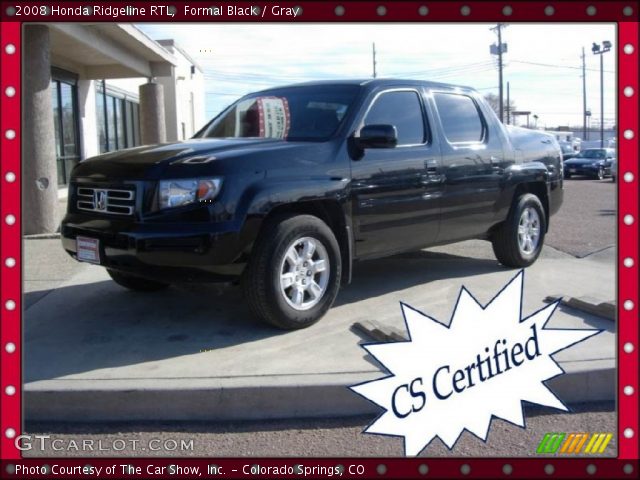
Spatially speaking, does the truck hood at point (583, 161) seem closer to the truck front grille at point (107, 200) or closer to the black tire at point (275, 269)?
the black tire at point (275, 269)

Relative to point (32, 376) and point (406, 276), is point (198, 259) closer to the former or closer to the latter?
point (32, 376)

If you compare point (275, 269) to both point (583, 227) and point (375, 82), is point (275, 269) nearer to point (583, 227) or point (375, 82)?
point (375, 82)

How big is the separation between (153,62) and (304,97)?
13.2 meters

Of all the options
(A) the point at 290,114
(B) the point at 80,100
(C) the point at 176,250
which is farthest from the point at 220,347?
(B) the point at 80,100

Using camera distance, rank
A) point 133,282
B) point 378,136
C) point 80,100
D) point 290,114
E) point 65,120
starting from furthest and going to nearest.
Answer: point 80,100
point 65,120
point 133,282
point 290,114
point 378,136

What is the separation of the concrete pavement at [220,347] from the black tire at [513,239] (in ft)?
0.58

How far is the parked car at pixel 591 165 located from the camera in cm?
2714

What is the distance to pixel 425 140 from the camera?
5.84 m

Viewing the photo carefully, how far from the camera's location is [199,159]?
4418 mm

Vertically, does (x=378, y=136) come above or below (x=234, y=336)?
above

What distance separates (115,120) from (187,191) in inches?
727

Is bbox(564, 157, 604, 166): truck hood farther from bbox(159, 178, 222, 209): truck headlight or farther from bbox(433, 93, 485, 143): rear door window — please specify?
bbox(159, 178, 222, 209): truck headlight

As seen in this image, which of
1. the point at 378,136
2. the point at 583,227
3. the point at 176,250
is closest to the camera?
the point at 176,250

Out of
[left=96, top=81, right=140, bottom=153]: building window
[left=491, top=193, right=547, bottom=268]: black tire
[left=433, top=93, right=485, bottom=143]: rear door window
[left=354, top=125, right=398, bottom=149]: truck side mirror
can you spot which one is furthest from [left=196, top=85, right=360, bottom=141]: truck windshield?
[left=96, top=81, right=140, bottom=153]: building window
